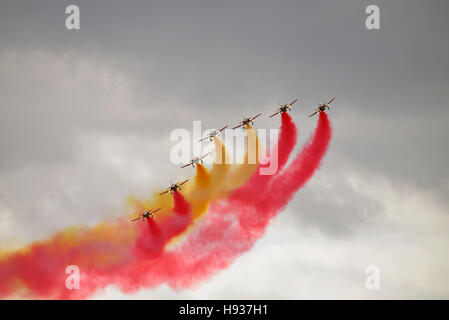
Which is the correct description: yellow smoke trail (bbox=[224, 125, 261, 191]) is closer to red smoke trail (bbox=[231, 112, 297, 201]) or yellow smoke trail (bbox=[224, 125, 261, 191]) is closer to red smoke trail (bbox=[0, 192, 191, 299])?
red smoke trail (bbox=[231, 112, 297, 201])

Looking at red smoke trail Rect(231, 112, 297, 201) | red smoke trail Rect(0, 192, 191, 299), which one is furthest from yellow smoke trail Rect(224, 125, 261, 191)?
red smoke trail Rect(0, 192, 191, 299)

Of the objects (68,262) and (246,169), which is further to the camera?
(68,262)

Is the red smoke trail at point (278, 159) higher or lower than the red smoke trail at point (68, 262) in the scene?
higher

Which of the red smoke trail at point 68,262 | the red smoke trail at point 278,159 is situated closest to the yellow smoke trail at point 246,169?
Result: the red smoke trail at point 278,159

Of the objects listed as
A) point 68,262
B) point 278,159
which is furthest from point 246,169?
point 68,262

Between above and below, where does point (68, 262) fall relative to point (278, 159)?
below

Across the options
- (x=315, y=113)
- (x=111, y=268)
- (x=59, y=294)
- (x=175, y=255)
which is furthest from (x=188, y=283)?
(x=315, y=113)

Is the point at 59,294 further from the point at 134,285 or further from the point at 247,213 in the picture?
the point at 247,213

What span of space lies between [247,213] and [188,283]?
14168mm

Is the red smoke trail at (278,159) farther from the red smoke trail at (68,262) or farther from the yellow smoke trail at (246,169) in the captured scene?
the red smoke trail at (68,262)

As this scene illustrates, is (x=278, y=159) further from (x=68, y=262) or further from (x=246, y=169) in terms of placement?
(x=68, y=262)

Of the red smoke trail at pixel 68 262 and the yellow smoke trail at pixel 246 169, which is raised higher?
the yellow smoke trail at pixel 246 169

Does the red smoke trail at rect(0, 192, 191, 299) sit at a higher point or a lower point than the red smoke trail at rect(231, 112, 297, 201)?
lower
